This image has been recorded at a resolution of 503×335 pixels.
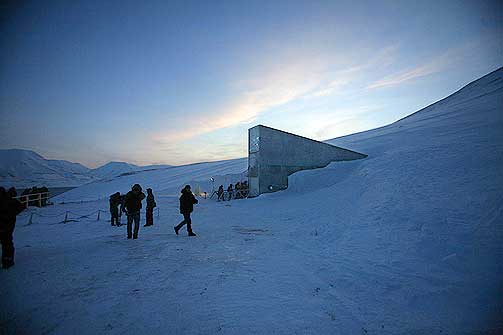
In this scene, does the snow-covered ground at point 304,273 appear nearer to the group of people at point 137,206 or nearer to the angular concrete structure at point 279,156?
the group of people at point 137,206

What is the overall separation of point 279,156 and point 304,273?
13.4 meters

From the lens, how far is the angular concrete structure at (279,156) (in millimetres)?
16984

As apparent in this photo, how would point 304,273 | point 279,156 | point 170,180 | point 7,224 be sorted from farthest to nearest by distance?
point 170,180 → point 279,156 → point 7,224 → point 304,273

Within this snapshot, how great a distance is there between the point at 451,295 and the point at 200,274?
4.37 meters

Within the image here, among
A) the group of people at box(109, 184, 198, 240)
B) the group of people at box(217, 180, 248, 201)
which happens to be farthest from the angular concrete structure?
the group of people at box(109, 184, 198, 240)

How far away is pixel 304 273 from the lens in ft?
14.8

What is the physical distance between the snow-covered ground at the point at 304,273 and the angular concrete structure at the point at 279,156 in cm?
846

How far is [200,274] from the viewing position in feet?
14.5

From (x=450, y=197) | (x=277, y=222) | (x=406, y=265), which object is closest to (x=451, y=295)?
(x=406, y=265)

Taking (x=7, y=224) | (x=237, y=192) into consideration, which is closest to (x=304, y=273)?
(x=7, y=224)

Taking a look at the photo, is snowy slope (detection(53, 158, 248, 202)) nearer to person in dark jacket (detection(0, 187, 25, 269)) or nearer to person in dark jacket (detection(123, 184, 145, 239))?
person in dark jacket (detection(123, 184, 145, 239))

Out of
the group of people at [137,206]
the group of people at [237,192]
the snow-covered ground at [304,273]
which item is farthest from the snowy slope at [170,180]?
the snow-covered ground at [304,273]

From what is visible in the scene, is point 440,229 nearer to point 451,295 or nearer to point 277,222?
point 451,295

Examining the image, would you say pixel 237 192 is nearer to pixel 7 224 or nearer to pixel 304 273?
pixel 304 273
